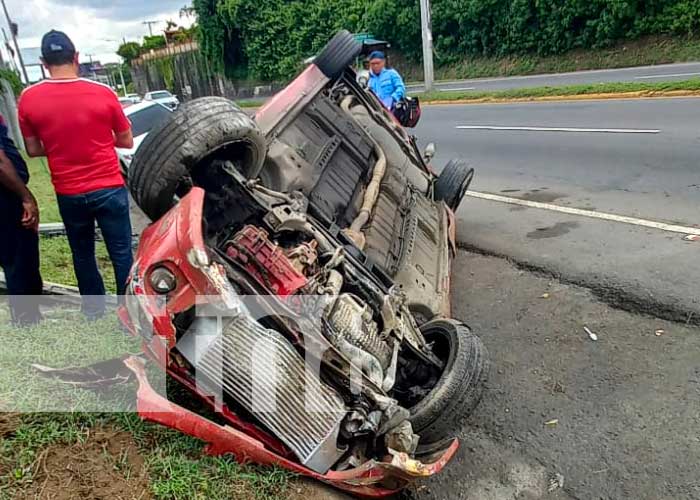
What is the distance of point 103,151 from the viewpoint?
3490 mm

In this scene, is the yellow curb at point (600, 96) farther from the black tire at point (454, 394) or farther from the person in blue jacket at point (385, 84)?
the black tire at point (454, 394)

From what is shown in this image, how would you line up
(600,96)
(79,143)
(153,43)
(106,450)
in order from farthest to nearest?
(153,43), (600,96), (79,143), (106,450)

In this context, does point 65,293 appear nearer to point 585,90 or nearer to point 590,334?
point 590,334

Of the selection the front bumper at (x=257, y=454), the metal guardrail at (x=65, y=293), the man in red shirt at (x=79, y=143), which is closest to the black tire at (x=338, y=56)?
the man in red shirt at (x=79, y=143)

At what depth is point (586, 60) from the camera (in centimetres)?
2327

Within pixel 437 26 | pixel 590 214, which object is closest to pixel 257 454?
pixel 590 214

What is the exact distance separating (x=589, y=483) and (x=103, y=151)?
3086 mm

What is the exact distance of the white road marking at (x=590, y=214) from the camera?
5167mm

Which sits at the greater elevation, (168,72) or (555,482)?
(555,482)

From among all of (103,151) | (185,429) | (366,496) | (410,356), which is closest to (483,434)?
(410,356)

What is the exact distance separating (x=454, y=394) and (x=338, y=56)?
2945 mm

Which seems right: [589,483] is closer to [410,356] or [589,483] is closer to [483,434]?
[483,434]

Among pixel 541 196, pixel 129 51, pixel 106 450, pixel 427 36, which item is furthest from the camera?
pixel 129 51

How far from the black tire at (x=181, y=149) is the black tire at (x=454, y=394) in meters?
1.50
